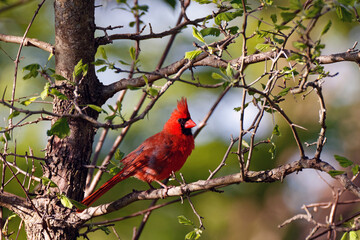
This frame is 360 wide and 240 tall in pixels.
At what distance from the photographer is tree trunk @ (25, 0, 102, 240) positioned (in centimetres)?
255

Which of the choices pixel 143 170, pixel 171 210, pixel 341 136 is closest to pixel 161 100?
pixel 171 210

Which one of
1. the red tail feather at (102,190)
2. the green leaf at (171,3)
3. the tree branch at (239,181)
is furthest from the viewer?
the red tail feather at (102,190)

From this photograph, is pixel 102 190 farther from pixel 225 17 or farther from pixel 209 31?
pixel 225 17

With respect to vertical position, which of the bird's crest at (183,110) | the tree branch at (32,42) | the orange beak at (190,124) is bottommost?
the tree branch at (32,42)

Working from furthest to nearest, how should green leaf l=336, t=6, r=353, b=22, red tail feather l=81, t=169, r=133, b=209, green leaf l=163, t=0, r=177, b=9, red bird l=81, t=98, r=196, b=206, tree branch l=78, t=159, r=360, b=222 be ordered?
red bird l=81, t=98, r=196, b=206, red tail feather l=81, t=169, r=133, b=209, green leaf l=163, t=0, r=177, b=9, tree branch l=78, t=159, r=360, b=222, green leaf l=336, t=6, r=353, b=22

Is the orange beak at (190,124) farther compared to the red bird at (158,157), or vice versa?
the orange beak at (190,124)

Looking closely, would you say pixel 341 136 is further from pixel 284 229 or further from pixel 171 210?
pixel 171 210

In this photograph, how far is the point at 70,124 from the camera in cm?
265

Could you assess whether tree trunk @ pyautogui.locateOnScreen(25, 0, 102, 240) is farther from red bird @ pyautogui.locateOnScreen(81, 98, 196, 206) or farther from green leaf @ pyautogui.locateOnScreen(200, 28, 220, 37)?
red bird @ pyautogui.locateOnScreen(81, 98, 196, 206)

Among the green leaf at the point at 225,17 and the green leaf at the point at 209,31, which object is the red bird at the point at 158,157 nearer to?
the green leaf at the point at 209,31

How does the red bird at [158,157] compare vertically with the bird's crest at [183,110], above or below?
below

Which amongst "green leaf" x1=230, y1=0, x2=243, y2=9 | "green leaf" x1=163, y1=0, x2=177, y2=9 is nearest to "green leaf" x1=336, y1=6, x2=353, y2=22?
"green leaf" x1=230, y1=0, x2=243, y2=9

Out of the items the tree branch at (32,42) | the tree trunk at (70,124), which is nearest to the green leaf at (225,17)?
the tree trunk at (70,124)

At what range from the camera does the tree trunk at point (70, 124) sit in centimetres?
255
